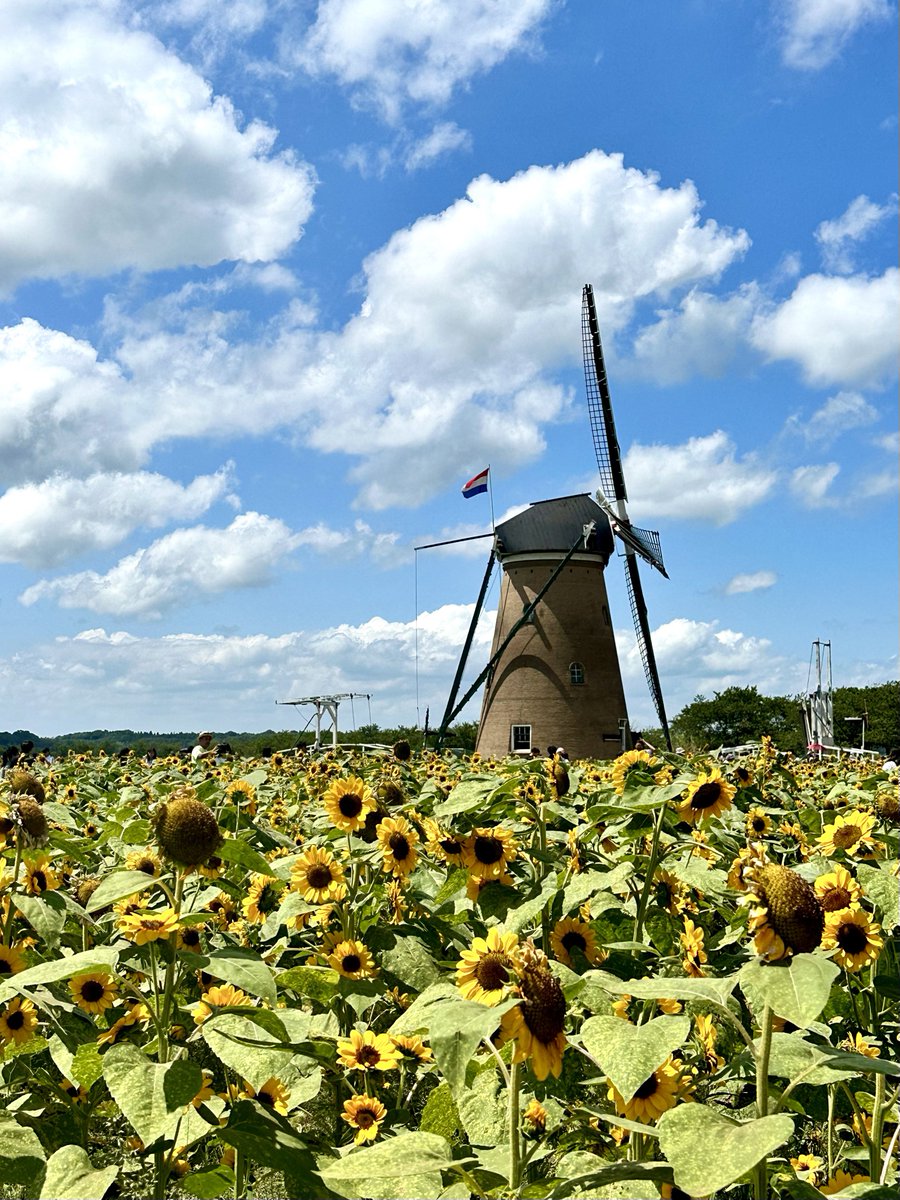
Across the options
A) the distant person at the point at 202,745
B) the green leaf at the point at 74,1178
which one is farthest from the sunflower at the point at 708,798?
the distant person at the point at 202,745

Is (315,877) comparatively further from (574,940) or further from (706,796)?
(706,796)

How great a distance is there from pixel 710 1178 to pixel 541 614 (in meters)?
31.8

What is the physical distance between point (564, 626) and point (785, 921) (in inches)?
1240

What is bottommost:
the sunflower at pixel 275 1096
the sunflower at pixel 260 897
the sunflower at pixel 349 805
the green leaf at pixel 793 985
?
the sunflower at pixel 275 1096

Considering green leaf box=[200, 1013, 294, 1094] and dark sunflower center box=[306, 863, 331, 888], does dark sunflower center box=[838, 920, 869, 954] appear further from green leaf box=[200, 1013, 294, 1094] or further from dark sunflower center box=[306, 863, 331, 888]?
dark sunflower center box=[306, 863, 331, 888]

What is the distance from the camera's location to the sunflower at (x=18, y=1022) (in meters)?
2.79

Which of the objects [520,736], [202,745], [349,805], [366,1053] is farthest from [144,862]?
[520,736]

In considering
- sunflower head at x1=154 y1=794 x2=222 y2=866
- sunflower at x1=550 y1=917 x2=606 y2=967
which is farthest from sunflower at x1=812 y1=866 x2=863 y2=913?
sunflower head at x1=154 y1=794 x2=222 y2=866

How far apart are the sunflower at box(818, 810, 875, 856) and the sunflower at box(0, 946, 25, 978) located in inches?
96.3

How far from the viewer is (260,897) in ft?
14.0

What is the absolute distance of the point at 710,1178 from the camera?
1.44 metres

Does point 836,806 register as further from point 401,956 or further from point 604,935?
point 401,956

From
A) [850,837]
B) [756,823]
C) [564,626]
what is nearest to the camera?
[850,837]

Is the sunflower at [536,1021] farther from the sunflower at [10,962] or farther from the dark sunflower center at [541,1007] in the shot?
the sunflower at [10,962]
